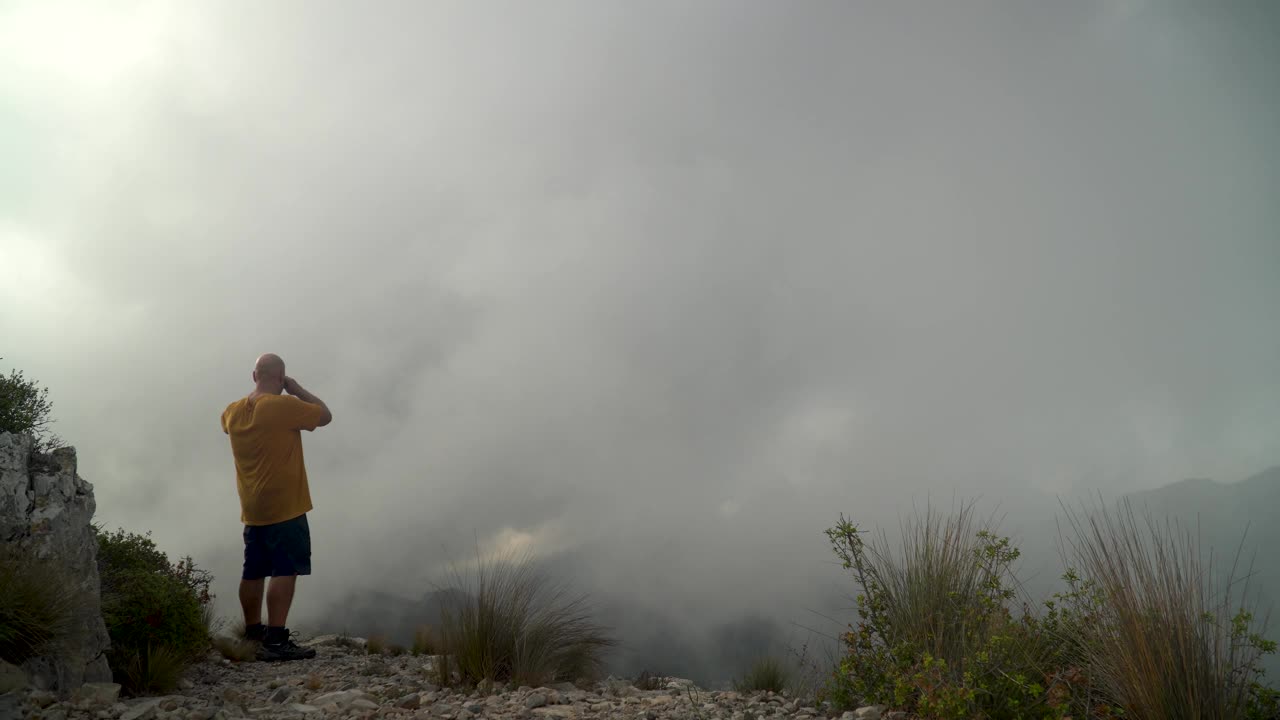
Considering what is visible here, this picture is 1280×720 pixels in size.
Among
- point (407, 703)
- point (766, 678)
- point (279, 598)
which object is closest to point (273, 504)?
point (279, 598)

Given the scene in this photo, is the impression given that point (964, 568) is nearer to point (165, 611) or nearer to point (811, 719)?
point (811, 719)

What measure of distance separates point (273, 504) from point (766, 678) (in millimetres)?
5483

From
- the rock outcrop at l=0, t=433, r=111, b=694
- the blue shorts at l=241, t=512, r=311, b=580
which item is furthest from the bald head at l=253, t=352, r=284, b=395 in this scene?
the rock outcrop at l=0, t=433, r=111, b=694

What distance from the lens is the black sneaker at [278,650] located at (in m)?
7.98

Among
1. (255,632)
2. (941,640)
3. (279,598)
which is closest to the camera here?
(941,640)

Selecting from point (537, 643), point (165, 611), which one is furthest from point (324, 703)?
point (165, 611)

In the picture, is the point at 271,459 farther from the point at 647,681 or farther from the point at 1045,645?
the point at 1045,645

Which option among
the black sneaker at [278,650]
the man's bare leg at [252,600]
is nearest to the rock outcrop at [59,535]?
the man's bare leg at [252,600]

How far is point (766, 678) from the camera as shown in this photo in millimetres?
6688

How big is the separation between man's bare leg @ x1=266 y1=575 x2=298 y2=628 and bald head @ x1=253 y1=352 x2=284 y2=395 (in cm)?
214

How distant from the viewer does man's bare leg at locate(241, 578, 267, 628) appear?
8125mm

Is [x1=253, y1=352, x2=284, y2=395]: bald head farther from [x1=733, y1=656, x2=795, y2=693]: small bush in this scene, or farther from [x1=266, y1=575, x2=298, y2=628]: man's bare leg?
[x1=733, y1=656, x2=795, y2=693]: small bush

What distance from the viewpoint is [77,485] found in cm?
650

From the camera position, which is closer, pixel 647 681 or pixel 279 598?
pixel 647 681
